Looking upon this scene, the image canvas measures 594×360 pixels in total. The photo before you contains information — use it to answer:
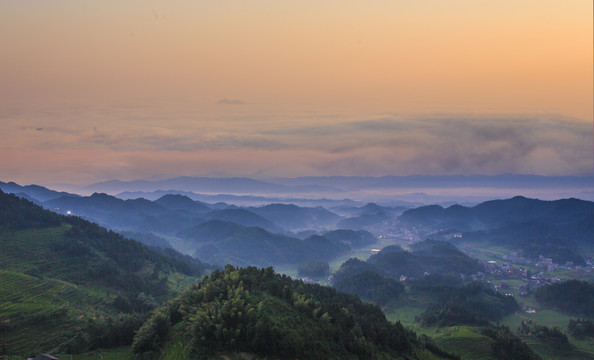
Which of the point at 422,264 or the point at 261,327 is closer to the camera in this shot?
the point at 261,327

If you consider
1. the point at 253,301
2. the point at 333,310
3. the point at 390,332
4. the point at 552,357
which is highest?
Answer: the point at 253,301

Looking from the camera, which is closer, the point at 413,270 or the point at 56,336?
the point at 56,336

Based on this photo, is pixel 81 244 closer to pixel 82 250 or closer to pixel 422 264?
pixel 82 250

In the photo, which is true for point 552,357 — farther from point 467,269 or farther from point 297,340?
point 467,269

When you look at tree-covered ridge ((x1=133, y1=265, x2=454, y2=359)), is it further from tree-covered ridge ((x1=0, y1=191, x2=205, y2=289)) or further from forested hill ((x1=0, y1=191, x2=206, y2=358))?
tree-covered ridge ((x1=0, y1=191, x2=205, y2=289))

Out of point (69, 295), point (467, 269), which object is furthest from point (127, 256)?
point (467, 269)

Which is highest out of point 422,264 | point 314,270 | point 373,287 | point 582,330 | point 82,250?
point 82,250

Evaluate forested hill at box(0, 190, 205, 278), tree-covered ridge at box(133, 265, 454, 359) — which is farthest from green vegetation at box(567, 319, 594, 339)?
forested hill at box(0, 190, 205, 278)

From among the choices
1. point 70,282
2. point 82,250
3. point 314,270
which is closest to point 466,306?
point 314,270
